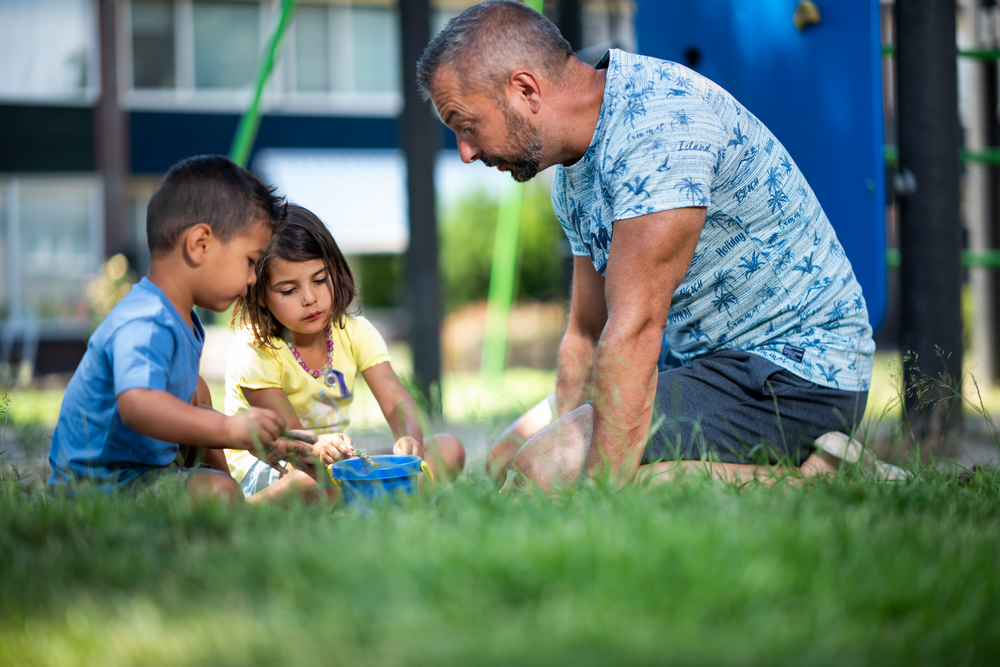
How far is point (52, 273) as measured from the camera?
12820 millimetres

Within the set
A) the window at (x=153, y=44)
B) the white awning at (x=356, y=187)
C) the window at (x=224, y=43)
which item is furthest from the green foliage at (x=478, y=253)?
the window at (x=153, y=44)

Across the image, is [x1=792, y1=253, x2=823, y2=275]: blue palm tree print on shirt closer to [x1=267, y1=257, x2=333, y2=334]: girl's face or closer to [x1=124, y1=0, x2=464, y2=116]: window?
[x1=267, y1=257, x2=333, y2=334]: girl's face

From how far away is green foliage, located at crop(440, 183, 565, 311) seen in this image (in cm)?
1236

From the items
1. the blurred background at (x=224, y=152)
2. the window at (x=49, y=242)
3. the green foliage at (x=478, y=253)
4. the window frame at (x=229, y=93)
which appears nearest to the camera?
the blurred background at (x=224, y=152)

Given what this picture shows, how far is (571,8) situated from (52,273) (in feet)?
34.8

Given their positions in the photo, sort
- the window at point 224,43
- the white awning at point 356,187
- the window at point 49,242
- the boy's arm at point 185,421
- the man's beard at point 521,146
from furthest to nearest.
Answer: the white awning at point 356,187
the window at point 224,43
the window at point 49,242
the man's beard at point 521,146
the boy's arm at point 185,421

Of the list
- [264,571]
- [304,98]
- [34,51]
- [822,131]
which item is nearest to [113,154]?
[34,51]

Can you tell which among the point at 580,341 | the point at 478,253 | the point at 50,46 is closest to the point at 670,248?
the point at 580,341

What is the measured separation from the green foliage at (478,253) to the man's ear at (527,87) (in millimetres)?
9893

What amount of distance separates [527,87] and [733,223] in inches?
25.0

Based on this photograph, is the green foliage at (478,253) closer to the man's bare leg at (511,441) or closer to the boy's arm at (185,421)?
the man's bare leg at (511,441)

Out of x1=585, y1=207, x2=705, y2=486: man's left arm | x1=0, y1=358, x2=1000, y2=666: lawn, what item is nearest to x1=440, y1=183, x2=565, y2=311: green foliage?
x1=585, y1=207, x2=705, y2=486: man's left arm

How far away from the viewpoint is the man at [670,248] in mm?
1915

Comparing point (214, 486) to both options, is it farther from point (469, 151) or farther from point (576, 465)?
point (469, 151)
